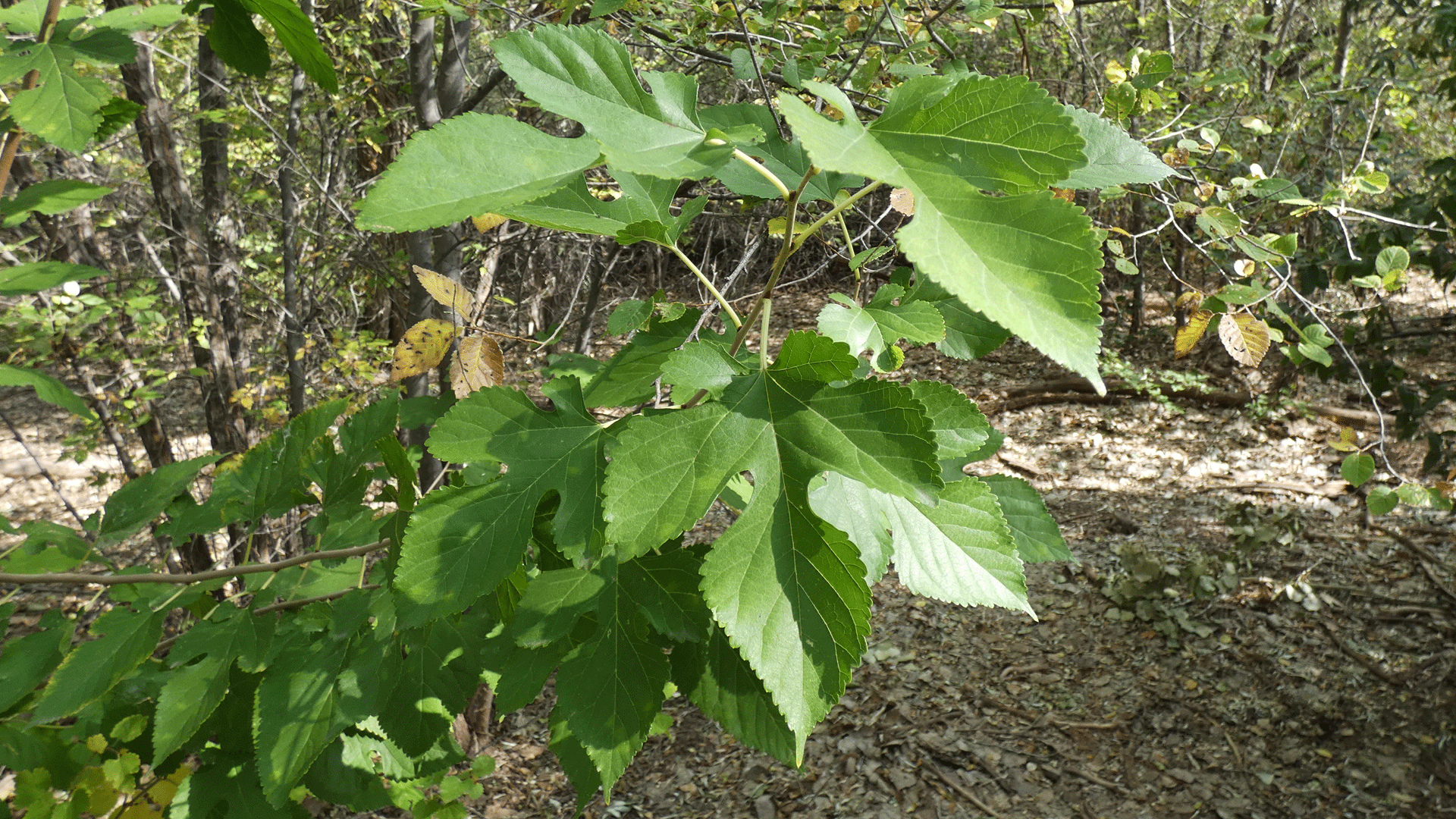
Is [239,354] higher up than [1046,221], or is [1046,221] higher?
[1046,221]

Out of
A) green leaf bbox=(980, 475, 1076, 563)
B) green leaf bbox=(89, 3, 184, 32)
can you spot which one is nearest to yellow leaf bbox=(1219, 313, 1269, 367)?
green leaf bbox=(980, 475, 1076, 563)

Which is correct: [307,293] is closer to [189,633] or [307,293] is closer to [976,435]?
[189,633]

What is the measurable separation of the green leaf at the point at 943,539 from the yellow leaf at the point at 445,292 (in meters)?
1.41

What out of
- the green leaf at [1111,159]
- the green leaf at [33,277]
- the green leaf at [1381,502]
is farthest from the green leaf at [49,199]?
the green leaf at [1381,502]

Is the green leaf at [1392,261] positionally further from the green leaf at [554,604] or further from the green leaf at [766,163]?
the green leaf at [554,604]

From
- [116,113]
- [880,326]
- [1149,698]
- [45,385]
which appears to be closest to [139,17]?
[116,113]

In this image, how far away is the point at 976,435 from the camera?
2.76 ft

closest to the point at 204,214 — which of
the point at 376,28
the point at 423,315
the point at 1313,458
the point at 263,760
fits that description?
the point at 376,28

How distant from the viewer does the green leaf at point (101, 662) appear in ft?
3.76

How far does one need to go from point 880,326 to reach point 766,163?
241 mm

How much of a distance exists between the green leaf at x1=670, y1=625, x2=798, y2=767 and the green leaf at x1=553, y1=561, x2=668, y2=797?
7 centimetres

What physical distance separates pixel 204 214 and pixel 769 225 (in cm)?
366

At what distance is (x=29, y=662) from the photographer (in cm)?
122

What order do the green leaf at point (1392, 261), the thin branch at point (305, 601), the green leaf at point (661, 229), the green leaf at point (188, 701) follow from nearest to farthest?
the green leaf at point (661, 229) < the green leaf at point (188, 701) < the thin branch at point (305, 601) < the green leaf at point (1392, 261)
